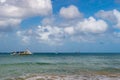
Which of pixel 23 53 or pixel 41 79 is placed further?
pixel 23 53

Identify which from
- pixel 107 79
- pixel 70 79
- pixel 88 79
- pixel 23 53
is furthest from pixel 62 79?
pixel 23 53

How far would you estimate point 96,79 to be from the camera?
34.8 m

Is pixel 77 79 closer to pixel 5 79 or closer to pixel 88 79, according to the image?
pixel 88 79

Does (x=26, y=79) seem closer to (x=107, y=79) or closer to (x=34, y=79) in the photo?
(x=34, y=79)

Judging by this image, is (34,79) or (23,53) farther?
(23,53)

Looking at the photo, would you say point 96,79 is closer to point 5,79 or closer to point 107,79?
point 107,79

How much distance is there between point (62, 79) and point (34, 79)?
3924mm

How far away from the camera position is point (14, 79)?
1363 inches

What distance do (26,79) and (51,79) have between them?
3.50 metres

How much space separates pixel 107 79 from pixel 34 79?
1031 cm

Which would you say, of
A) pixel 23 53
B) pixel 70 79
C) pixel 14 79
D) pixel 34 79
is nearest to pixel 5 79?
pixel 14 79

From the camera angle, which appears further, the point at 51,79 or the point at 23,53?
the point at 23,53

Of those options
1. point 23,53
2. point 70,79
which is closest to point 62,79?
point 70,79

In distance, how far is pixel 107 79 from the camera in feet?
114
